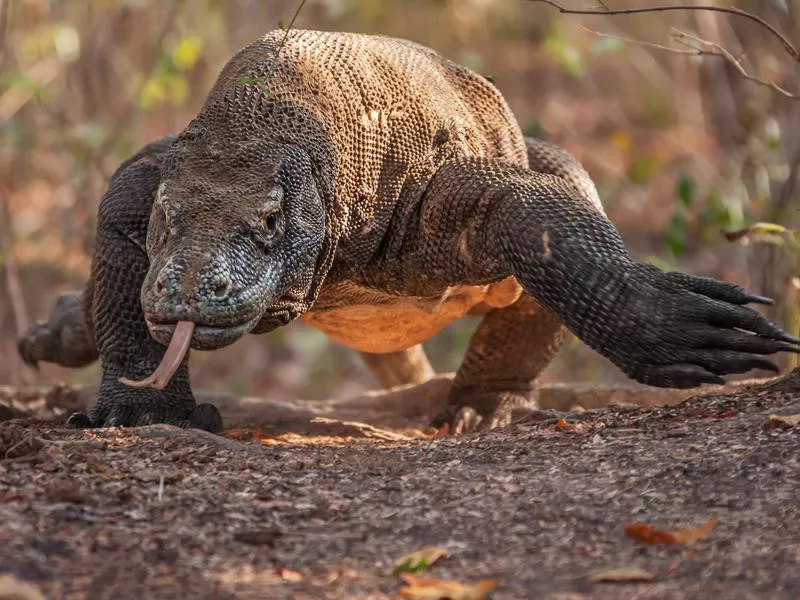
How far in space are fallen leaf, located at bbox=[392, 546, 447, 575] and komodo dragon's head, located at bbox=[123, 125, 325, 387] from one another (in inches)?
45.7

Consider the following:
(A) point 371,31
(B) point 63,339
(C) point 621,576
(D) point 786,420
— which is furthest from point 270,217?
(A) point 371,31

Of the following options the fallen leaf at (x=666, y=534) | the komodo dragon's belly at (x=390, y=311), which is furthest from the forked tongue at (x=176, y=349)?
the fallen leaf at (x=666, y=534)

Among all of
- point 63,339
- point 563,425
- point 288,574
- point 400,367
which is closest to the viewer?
point 288,574

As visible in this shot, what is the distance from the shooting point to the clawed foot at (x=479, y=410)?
608 centimetres

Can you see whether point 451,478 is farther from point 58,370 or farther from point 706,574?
point 58,370

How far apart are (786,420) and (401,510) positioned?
1.27 m

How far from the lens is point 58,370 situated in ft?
38.9

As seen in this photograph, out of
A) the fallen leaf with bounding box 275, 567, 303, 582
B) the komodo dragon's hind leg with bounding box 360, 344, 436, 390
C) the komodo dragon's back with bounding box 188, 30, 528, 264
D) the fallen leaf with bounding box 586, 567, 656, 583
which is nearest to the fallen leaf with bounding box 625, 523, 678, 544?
the fallen leaf with bounding box 586, 567, 656, 583

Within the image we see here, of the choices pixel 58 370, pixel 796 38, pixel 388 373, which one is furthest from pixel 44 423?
pixel 58 370

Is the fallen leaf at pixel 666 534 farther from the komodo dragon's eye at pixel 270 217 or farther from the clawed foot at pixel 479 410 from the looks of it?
the clawed foot at pixel 479 410

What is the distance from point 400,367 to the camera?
24.5ft

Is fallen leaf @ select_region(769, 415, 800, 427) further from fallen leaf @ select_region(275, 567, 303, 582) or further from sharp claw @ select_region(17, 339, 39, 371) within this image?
sharp claw @ select_region(17, 339, 39, 371)

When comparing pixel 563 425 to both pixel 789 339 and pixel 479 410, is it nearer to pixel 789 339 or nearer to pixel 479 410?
pixel 789 339

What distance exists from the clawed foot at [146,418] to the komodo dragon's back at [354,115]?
0.80m
